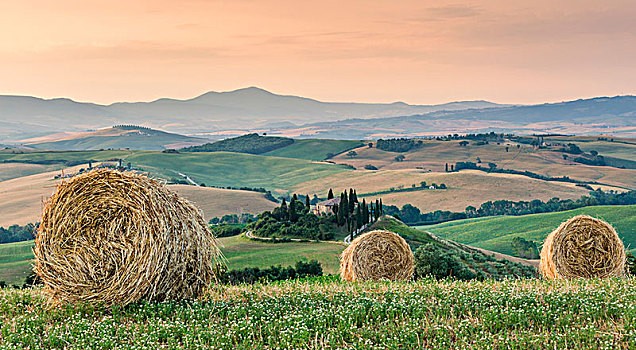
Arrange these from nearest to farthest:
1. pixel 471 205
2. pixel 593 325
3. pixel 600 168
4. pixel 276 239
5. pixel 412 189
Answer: pixel 593 325, pixel 276 239, pixel 471 205, pixel 412 189, pixel 600 168

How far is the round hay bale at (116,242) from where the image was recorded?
38.3 feet

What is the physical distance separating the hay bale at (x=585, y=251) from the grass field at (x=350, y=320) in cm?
691

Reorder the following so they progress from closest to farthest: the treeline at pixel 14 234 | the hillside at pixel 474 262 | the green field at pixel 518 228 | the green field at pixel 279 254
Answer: the hillside at pixel 474 262
the green field at pixel 279 254
the green field at pixel 518 228
the treeline at pixel 14 234

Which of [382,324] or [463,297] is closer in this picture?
[382,324]

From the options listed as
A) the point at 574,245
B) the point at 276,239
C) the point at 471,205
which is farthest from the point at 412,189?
the point at 574,245

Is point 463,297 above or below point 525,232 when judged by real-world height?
above

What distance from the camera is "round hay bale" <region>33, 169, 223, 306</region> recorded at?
1168 cm

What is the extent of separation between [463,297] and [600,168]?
18141 cm

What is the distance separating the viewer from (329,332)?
9977 mm

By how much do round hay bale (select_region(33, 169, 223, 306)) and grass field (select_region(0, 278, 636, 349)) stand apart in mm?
416

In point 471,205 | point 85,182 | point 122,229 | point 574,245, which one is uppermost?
point 85,182

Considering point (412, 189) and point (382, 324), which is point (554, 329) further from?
point (412, 189)

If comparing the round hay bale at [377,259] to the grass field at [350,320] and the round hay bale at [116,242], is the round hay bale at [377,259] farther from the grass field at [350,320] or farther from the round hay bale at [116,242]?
the round hay bale at [116,242]

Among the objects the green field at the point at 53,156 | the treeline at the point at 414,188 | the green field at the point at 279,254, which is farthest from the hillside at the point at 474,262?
the green field at the point at 53,156
